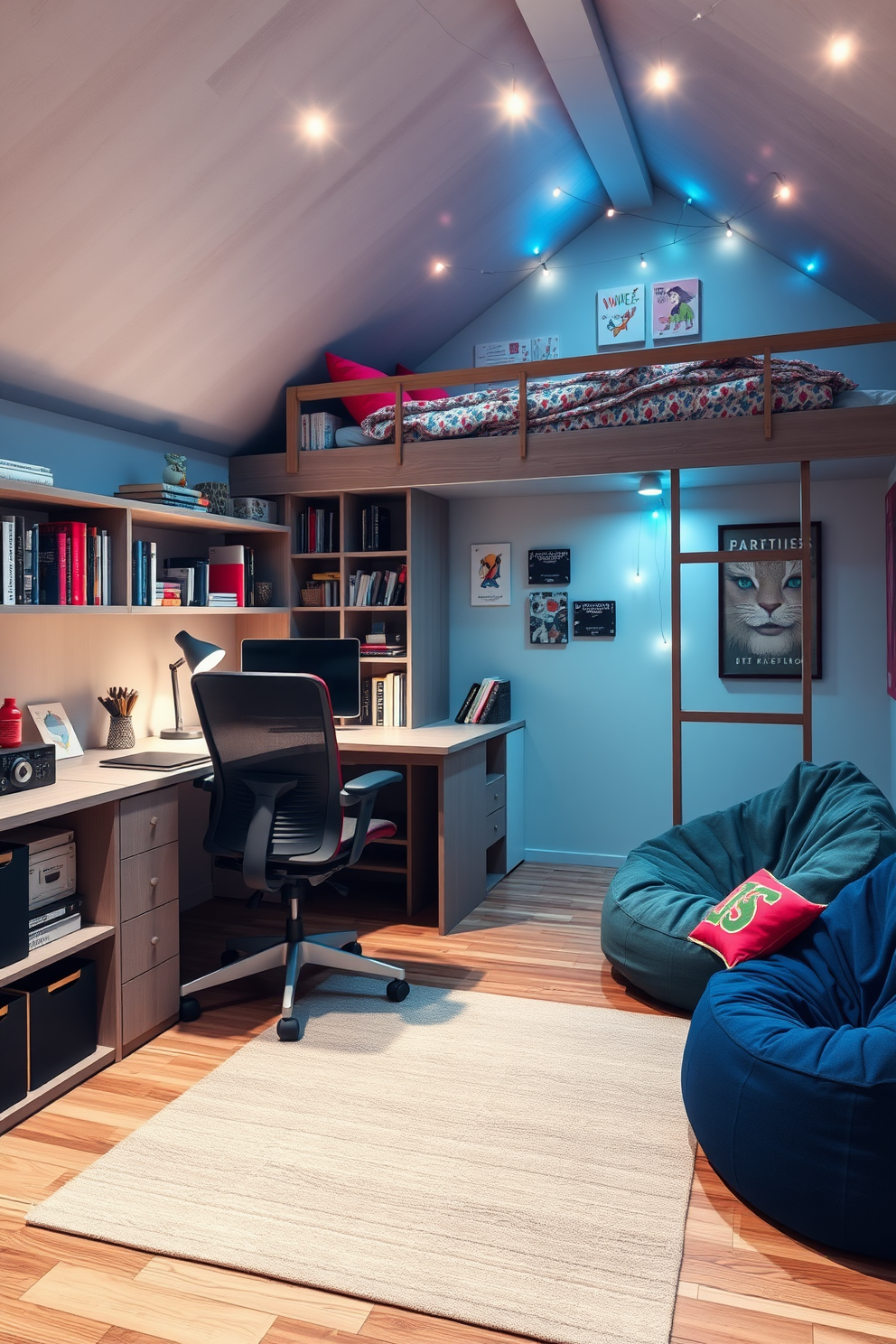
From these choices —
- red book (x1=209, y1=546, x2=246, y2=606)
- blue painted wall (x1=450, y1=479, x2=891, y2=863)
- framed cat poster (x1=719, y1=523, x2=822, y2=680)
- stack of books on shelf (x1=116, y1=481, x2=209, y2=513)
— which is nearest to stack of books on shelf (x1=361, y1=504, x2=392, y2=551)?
blue painted wall (x1=450, y1=479, x2=891, y2=863)

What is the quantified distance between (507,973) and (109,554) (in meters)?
2.03

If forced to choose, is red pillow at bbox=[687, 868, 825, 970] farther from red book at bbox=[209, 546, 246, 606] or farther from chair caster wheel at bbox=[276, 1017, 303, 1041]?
red book at bbox=[209, 546, 246, 606]

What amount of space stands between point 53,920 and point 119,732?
1.05 meters

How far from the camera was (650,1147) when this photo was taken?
2.22 m

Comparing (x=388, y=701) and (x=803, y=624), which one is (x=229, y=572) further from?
(x=803, y=624)

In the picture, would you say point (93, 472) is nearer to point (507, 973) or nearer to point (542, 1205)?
point (507, 973)

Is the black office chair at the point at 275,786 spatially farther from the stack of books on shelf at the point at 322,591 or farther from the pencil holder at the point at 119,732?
the stack of books on shelf at the point at 322,591

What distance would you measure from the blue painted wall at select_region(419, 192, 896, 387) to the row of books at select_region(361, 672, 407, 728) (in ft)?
6.22

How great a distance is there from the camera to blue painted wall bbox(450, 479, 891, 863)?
168 inches

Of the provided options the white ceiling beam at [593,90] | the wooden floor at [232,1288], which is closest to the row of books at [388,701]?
the wooden floor at [232,1288]

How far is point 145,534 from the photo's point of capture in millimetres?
3904

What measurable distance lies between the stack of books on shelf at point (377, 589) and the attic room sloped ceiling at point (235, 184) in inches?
34.6

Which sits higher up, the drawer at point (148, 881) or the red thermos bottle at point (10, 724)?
the red thermos bottle at point (10, 724)

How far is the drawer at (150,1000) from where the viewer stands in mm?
2742
